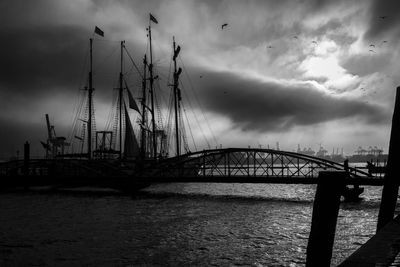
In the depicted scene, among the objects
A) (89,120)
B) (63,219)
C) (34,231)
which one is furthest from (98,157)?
(34,231)

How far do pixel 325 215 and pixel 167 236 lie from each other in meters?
15.5

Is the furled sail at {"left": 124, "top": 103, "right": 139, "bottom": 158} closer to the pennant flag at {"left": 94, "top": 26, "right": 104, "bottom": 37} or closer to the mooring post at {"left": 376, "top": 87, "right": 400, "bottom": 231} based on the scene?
the pennant flag at {"left": 94, "top": 26, "right": 104, "bottom": 37}

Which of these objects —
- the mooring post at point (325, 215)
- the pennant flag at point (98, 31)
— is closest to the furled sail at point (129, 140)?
the pennant flag at point (98, 31)

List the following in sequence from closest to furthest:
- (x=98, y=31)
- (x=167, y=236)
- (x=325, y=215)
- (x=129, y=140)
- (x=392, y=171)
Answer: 1. (x=325, y=215)
2. (x=392, y=171)
3. (x=167, y=236)
4. (x=98, y=31)
5. (x=129, y=140)

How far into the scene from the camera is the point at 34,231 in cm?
2162

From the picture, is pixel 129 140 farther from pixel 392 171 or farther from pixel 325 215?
pixel 325 215

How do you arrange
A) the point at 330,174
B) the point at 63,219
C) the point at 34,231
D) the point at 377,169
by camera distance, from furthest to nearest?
the point at 377,169 → the point at 63,219 → the point at 34,231 → the point at 330,174

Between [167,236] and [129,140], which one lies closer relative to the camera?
[167,236]

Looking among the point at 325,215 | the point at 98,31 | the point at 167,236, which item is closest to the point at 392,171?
the point at 325,215

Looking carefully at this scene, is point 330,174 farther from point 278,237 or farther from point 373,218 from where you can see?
point 373,218

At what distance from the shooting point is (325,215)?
19.4ft

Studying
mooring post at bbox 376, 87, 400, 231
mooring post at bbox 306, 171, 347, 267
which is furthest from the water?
mooring post at bbox 306, 171, 347, 267

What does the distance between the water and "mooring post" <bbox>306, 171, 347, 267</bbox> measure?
347 inches

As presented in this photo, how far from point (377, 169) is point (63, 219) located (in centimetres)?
5388
